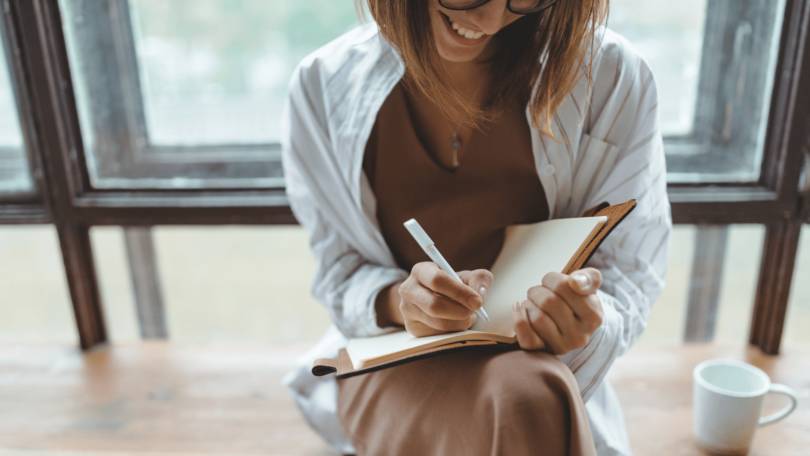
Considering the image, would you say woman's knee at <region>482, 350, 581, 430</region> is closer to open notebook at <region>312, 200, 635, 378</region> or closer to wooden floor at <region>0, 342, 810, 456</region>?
open notebook at <region>312, 200, 635, 378</region>

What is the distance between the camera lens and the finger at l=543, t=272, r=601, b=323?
55 cm

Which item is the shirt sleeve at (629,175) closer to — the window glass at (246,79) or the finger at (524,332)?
the finger at (524,332)

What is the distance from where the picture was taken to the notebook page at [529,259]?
1.97 feet

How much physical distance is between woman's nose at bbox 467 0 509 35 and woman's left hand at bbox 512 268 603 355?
0.30 metres

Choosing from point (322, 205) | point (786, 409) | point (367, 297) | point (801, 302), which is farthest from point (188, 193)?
point (801, 302)

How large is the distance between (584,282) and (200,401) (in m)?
0.89

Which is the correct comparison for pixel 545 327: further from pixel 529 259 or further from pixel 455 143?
pixel 455 143

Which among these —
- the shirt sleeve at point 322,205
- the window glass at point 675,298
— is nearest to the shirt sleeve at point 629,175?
the shirt sleeve at point 322,205

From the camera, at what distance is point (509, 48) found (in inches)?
30.0

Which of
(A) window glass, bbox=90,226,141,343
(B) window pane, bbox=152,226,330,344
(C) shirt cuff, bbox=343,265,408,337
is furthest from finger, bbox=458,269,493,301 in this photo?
(A) window glass, bbox=90,226,141,343

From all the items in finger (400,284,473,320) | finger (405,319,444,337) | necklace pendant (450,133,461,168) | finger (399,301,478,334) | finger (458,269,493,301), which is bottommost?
finger (405,319,444,337)

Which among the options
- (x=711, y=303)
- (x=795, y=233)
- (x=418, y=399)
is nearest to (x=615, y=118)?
(x=418, y=399)

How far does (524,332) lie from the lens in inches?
23.1

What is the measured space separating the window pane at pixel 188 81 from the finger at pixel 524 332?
0.76m
